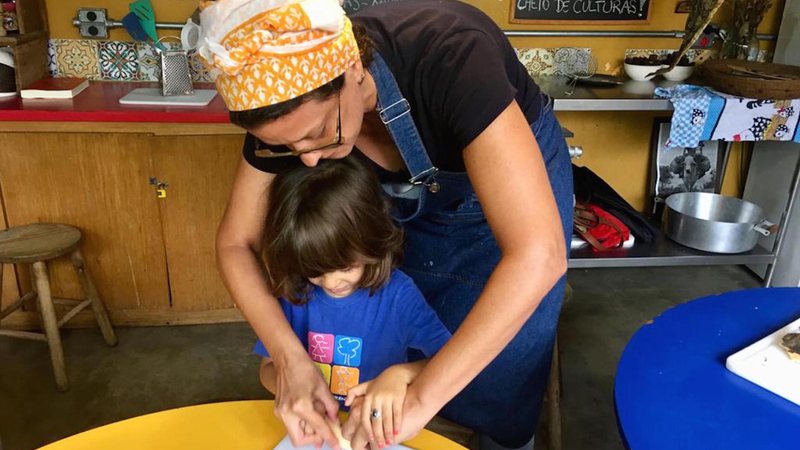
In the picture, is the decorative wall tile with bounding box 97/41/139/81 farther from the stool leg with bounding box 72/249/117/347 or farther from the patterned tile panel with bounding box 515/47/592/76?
the patterned tile panel with bounding box 515/47/592/76

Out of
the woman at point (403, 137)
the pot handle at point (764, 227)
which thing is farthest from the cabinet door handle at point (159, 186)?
the pot handle at point (764, 227)

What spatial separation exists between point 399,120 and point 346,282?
0.34m

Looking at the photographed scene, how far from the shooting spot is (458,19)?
105cm

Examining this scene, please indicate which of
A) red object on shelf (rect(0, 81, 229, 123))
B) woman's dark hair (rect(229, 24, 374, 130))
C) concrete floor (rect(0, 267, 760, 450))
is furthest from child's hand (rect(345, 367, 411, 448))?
red object on shelf (rect(0, 81, 229, 123))

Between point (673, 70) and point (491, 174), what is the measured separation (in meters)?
2.22

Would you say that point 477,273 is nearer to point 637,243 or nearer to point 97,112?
point 97,112

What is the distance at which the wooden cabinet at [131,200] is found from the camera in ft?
7.83

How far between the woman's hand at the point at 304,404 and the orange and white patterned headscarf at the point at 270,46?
1.46 feet

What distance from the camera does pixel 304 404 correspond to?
1054 millimetres

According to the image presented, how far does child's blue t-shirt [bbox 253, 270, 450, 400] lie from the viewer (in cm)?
131

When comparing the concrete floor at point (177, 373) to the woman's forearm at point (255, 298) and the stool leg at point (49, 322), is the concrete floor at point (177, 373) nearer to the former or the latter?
the stool leg at point (49, 322)

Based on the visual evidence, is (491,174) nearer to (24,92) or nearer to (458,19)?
(458,19)

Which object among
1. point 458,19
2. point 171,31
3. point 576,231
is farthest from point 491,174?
point 171,31

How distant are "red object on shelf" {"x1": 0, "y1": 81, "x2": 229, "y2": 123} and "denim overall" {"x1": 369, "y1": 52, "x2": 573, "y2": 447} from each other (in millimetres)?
1193
